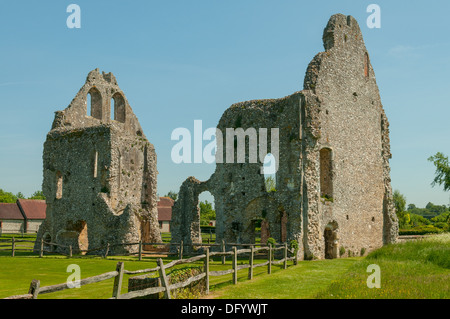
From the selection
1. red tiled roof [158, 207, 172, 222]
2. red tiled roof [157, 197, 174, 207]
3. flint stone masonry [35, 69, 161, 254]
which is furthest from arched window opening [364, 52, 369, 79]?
red tiled roof [157, 197, 174, 207]

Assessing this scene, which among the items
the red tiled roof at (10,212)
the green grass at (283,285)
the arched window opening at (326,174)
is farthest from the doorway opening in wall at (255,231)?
the red tiled roof at (10,212)

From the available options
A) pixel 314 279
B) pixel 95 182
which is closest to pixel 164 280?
pixel 314 279

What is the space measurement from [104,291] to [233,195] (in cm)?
1362

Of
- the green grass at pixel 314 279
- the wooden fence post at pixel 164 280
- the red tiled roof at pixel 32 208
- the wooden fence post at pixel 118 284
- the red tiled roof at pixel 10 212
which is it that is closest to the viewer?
the wooden fence post at pixel 118 284

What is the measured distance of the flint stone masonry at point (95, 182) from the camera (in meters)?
29.8

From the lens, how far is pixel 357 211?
1141 inches

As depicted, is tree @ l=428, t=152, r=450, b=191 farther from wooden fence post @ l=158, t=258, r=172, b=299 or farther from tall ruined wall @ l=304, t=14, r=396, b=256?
wooden fence post @ l=158, t=258, r=172, b=299

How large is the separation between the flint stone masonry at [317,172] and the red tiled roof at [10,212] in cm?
4400

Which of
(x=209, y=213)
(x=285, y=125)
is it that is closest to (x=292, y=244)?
→ (x=285, y=125)

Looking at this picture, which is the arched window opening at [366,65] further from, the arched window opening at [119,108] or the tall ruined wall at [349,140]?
the arched window opening at [119,108]

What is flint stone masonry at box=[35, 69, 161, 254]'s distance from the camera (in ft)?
97.9

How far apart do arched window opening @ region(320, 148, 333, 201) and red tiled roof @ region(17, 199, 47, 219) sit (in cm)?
4899

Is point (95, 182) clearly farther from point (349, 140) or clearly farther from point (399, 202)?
point (399, 202)

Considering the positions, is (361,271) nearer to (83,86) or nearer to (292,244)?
(292,244)
